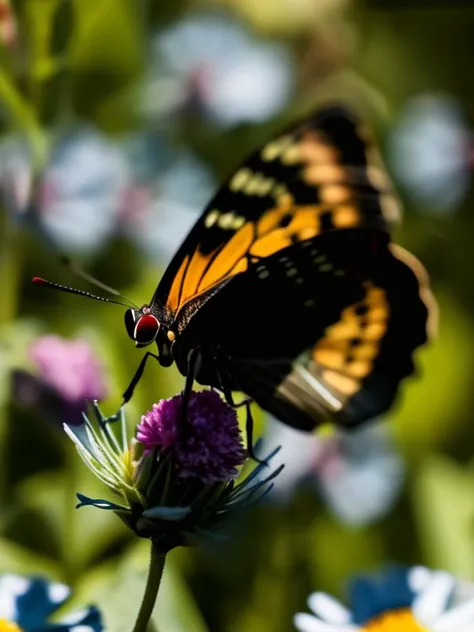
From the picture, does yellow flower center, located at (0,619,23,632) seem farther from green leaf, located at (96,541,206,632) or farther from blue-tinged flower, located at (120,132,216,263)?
blue-tinged flower, located at (120,132,216,263)

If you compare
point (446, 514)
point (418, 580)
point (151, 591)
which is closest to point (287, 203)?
point (418, 580)

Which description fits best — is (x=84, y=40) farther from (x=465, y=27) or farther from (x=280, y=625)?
(x=465, y=27)

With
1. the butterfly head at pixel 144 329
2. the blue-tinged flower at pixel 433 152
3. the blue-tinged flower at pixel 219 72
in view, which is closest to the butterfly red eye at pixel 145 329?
the butterfly head at pixel 144 329

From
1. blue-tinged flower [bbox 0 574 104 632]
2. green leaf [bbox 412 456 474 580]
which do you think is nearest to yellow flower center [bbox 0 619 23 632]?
blue-tinged flower [bbox 0 574 104 632]

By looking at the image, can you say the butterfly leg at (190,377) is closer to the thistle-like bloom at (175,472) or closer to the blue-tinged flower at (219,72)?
the thistle-like bloom at (175,472)

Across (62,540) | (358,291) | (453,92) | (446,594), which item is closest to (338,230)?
(358,291)
